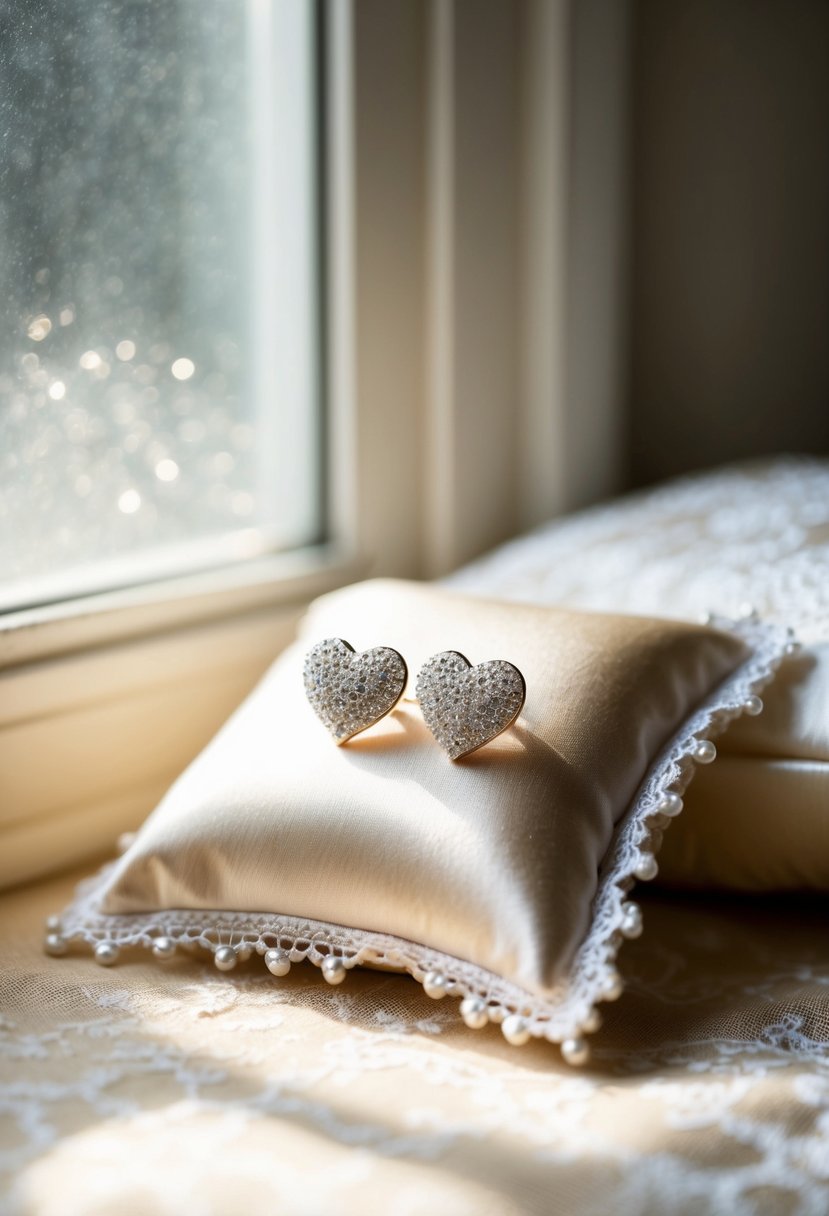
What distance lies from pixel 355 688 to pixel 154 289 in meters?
0.49

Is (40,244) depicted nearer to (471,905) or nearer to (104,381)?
(104,381)

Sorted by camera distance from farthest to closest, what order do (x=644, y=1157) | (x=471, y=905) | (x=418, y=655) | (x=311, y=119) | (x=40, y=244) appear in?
(x=311, y=119), (x=40, y=244), (x=418, y=655), (x=471, y=905), (x=644, y=1157)

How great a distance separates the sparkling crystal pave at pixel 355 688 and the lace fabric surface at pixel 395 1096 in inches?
6.4

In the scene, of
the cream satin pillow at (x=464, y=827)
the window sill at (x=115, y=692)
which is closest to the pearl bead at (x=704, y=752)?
the cream satin pillow at (x=464, y=827)

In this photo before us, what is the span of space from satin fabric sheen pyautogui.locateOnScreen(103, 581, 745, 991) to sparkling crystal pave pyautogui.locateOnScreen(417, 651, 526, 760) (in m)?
0.02

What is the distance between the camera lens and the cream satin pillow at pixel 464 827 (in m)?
0.65

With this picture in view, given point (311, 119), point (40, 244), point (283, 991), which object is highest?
point (311, 119)

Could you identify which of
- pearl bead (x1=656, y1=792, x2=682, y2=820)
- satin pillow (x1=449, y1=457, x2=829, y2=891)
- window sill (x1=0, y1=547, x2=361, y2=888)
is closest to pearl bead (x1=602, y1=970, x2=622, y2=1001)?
pearl bead (x1=656, y1=792, x2=682, y2=820)

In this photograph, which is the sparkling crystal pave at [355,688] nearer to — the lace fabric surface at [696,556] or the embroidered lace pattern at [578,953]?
the embroidered lace pattern at [578,953]

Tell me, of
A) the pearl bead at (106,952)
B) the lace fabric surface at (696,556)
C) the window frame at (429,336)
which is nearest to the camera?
the pearl bead at (106,952)

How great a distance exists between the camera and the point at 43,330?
950 mm

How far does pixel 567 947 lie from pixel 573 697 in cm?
17

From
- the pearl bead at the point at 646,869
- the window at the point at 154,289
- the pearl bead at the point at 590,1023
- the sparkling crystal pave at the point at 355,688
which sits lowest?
the pearl bead at the point at 590,1023

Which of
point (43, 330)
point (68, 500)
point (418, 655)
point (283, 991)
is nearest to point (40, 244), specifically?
point (43, 330)
